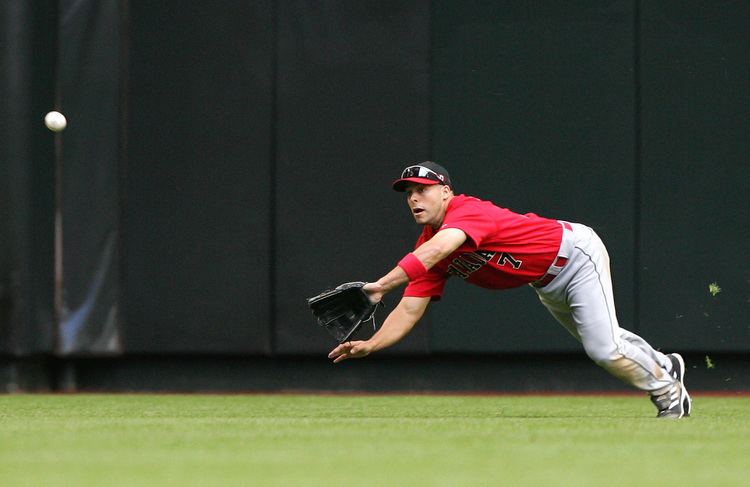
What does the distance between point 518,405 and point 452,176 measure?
2203mm

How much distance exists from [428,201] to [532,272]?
0.65m

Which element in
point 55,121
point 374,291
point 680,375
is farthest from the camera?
point 55,121

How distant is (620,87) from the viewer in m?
10.2

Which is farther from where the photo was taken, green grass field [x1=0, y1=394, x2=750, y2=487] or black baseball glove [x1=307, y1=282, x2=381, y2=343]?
black baseball glove [x1=307, y1=282, x2=381, y2=343]

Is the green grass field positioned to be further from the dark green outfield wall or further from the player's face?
the dark green outfield wall

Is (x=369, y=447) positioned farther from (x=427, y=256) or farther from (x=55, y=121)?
(x=55, y=121)

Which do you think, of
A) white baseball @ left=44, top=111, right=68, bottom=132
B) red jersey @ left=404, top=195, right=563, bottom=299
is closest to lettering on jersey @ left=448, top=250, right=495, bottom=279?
red jersey @ left=404, top=195, right=563, bottom=299

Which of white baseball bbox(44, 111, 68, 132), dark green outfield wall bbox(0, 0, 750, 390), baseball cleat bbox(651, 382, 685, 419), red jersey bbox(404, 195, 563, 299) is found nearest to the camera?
red jersey bbox(404, 195, 563, 299)

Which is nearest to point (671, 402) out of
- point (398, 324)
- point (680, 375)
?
point (680, 375)

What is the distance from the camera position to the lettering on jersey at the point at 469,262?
21.6 feet

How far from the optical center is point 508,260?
6645 mm

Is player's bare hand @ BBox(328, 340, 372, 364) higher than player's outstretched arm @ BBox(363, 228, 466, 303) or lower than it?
lower

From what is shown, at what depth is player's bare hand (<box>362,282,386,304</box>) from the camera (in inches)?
243

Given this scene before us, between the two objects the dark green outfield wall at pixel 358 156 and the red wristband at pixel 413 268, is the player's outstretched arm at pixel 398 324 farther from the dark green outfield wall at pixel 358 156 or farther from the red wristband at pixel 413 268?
the dark green outfield wall at pixel 358 156
